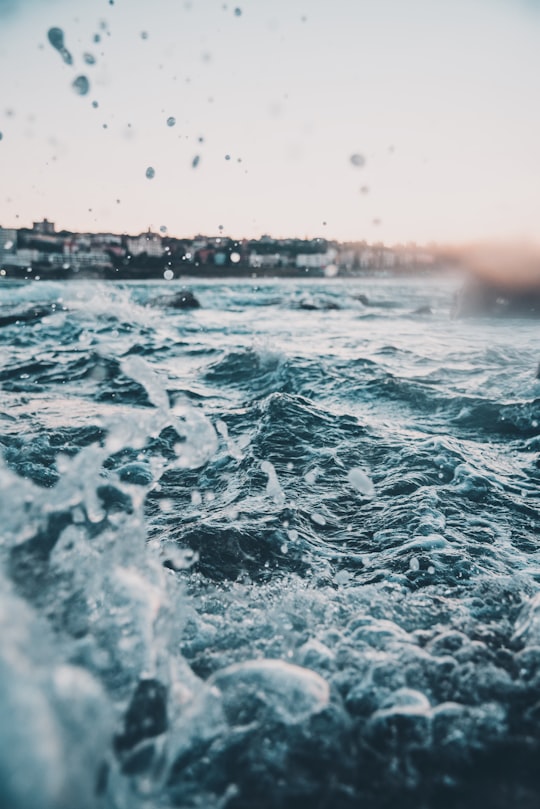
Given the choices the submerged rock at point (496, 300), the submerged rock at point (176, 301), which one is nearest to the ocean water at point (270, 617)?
the submerged rock at point (496, 300)

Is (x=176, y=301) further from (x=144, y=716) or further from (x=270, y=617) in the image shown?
(x=144, y=716)

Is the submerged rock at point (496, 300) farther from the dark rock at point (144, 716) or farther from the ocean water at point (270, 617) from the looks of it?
the dark rock at point (144, 716)

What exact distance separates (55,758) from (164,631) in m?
0.77

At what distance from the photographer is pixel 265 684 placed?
181 centimetres

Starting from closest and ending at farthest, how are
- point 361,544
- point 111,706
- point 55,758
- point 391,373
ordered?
point 55,758 → point 111,706 → point 361,544 → point 391,373

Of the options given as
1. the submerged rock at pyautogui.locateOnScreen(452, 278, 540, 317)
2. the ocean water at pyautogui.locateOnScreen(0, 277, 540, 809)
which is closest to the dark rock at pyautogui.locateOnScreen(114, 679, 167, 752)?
the ocean water at pyautogui.locateOnScreen(0, 277, 540, 809)

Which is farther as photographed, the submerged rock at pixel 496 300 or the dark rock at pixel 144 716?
the submerged rock at pixel 496 300

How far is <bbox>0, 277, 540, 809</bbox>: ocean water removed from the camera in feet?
4.76

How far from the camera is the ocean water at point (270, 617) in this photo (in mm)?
1450

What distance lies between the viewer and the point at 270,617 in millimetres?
2197

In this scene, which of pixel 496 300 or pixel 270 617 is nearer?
pixel 270 617

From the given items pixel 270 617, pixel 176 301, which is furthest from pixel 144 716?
pixel 176 301

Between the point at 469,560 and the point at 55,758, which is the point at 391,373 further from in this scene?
the point at 55,758

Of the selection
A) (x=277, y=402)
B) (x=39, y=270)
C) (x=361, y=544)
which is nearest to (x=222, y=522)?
(x=361, y=544)
